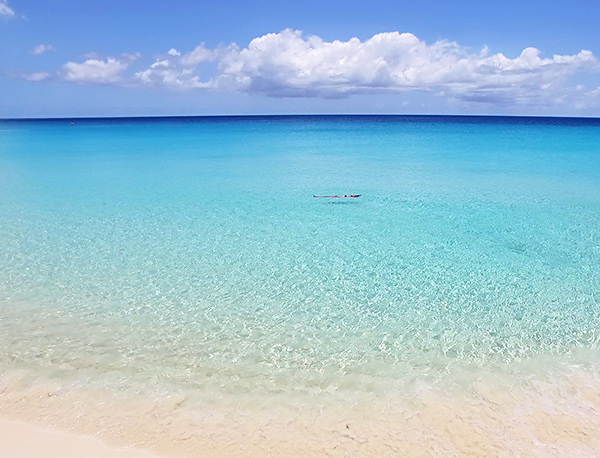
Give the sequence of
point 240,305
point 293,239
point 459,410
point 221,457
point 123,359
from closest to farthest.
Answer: point 221,457 < point 459,410 < point 123,359 < point 240,305 < point 293,239

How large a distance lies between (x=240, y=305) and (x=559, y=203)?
1619 centimetres

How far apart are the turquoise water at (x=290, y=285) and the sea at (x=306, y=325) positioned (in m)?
0.05

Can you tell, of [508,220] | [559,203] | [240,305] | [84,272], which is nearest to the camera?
[240,305]

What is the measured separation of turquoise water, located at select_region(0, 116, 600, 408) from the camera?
7906 mm

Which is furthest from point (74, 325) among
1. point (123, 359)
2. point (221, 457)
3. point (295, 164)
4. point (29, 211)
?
point (295, 164)

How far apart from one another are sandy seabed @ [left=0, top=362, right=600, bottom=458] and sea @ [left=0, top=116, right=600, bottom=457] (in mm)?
28

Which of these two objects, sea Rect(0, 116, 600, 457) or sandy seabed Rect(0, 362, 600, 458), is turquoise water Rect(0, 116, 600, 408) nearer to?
sea Rect(0, 116, 600, 457)

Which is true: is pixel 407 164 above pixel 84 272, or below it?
above

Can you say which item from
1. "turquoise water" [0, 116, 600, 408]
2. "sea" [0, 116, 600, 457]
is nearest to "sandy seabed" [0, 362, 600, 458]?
"sea" [0, 116, 600, 457]

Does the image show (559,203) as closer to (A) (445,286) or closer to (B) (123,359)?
(A) (445,286)

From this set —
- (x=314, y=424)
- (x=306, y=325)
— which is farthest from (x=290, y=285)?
(x=314, y=424)

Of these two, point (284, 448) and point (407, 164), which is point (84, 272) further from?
point (407, 164)

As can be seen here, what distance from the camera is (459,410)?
22.0 ft

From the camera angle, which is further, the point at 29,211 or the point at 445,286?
the point at 29,211
